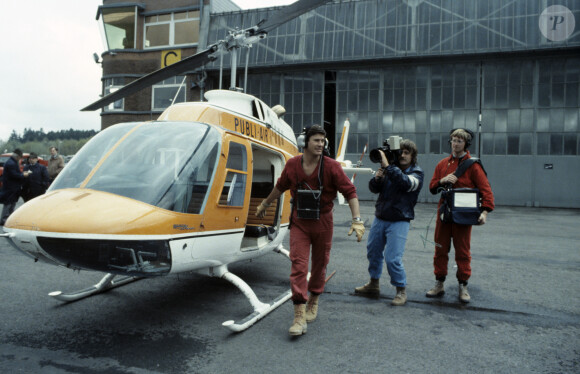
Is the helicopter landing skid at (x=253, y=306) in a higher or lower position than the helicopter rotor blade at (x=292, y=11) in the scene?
lower

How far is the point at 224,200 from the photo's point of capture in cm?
451

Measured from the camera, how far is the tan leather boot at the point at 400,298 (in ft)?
16.3

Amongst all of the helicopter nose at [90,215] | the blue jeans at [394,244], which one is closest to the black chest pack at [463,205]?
the blue jeans at [394,244]

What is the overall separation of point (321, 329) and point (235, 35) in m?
4.27

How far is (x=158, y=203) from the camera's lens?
3764 mm

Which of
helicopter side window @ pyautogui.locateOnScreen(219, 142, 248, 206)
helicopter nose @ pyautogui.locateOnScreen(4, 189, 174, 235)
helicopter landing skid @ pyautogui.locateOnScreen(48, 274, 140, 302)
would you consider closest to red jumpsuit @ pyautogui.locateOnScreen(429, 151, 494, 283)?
helicopter side window @ pyautogui.locateOnScreen(219, 142, 248, 206)

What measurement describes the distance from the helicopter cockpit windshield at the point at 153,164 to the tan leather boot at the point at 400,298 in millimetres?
2461

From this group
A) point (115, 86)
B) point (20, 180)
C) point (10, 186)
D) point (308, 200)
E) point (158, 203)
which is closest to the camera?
point (158, 203)

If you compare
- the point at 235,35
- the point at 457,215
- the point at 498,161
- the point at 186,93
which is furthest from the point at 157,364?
the point at 186,93

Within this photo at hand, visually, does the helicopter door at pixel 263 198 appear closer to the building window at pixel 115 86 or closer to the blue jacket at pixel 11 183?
the blue jacket at pixel 11 183

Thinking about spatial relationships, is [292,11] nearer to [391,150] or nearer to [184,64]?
[184,64]

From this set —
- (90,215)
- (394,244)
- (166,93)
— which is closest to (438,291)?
(394,244)

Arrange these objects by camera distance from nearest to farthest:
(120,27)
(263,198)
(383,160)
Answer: (383,160) < (263,198) < (120,27)

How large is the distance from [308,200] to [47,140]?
151m
